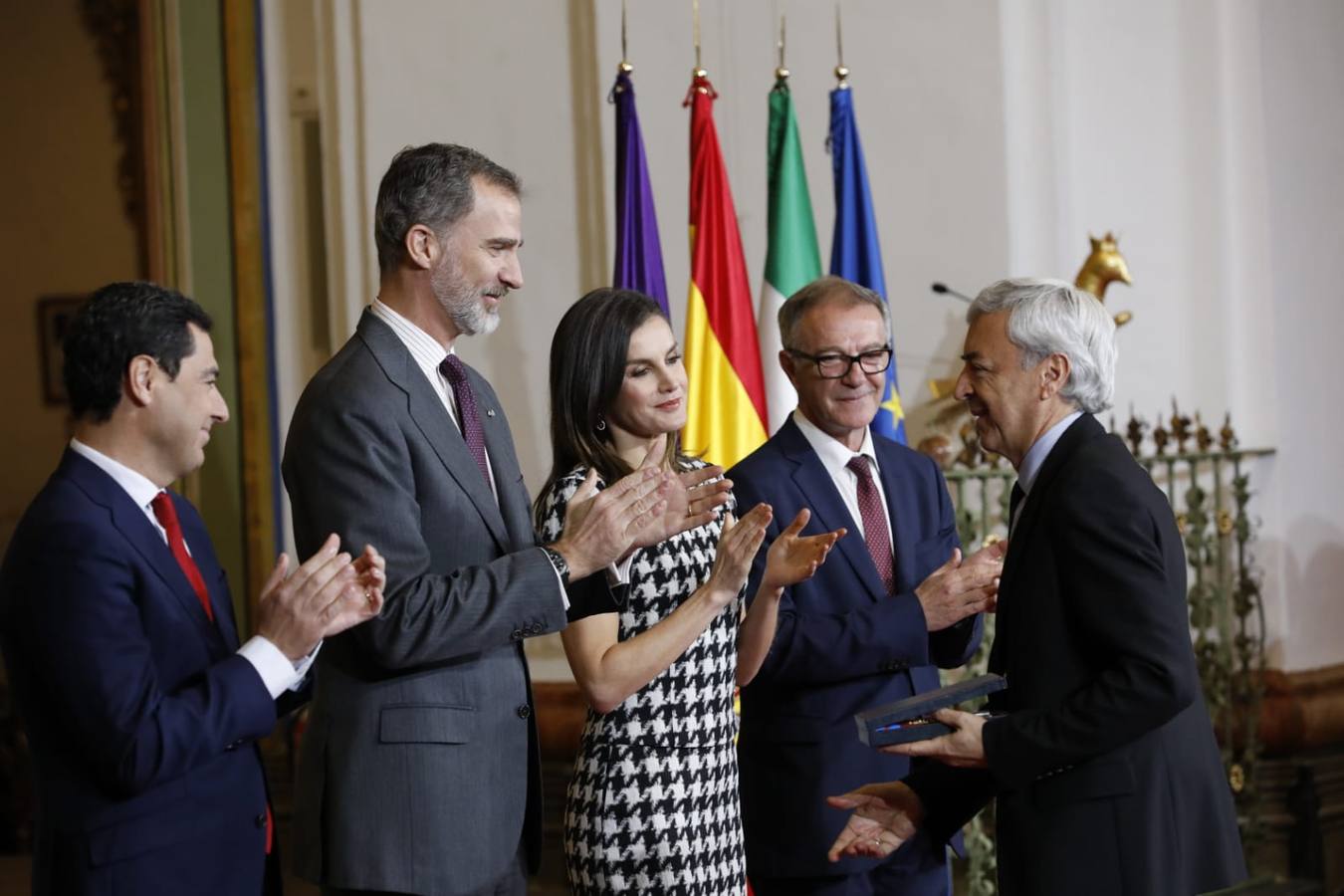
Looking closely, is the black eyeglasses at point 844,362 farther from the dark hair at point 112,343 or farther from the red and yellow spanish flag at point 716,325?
the red and yellow spanish flag at point 716,325

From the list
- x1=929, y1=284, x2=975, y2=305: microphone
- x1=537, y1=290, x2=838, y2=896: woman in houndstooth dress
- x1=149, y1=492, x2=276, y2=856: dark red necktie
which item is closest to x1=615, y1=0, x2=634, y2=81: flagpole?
x1=929, y1=284, x2=975, y2=305: microphone

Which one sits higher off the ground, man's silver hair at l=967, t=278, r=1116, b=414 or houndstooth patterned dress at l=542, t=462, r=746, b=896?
man's silver hair at l=967, t=278, r=1116, b=414

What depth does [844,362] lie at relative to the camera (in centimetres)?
296

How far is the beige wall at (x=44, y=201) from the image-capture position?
6.78 m

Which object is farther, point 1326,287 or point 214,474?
point 214,474

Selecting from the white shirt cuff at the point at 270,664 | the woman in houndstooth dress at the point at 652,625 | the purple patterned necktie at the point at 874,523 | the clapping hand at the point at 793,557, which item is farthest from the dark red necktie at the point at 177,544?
the purple patterned necktie at the point at 874,523

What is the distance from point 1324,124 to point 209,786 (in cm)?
504

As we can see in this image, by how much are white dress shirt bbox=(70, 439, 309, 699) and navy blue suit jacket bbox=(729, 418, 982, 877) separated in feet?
3.34

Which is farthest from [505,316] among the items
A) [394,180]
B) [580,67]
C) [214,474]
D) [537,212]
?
[394,180]

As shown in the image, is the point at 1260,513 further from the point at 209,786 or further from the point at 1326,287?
the point at 209,786

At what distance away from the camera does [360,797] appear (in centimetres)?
220

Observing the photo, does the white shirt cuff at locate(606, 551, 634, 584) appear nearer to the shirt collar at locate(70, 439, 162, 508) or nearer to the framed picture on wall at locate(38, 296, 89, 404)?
the shirt collar at locate(70, 439, 162, 508)

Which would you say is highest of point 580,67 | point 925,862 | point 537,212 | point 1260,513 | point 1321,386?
point 580,67

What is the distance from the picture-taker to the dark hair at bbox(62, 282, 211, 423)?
2055 millimetres
